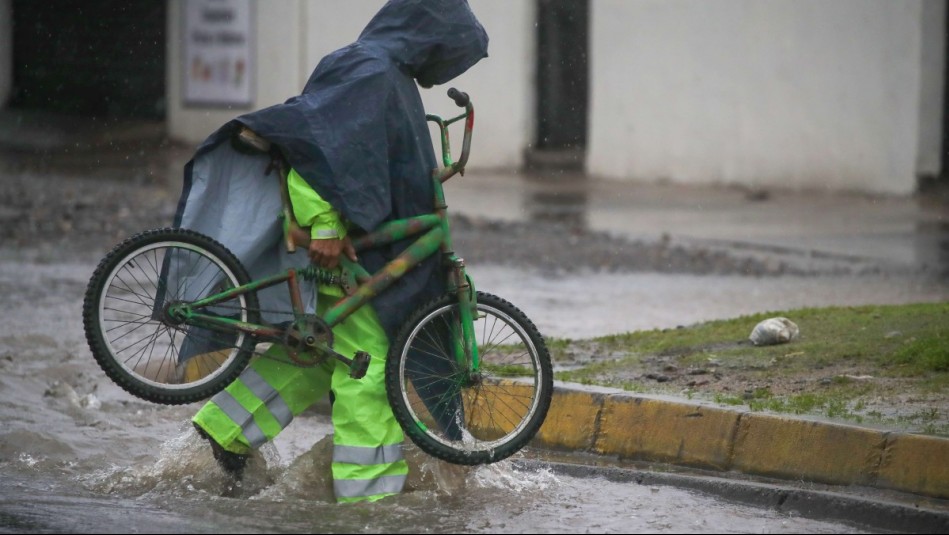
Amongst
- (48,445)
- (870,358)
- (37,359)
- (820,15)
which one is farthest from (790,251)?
(48,445)

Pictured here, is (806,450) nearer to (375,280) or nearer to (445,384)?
(445,384)

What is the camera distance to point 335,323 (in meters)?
4.88

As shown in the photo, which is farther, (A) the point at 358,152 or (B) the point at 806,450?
(B) the point at 806,450

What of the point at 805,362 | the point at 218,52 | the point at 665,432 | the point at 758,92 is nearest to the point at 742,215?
the point at 758,92

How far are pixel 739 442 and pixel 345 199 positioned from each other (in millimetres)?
1781

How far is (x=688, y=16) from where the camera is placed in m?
17.7

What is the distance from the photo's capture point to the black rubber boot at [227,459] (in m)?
5.09

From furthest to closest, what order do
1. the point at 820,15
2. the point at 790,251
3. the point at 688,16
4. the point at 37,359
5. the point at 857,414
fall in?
the point at 688,16 < the point at 820,15 < the point at 790,251 < the point at 37,359 < the point at 857,414

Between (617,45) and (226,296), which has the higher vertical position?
(617,45)

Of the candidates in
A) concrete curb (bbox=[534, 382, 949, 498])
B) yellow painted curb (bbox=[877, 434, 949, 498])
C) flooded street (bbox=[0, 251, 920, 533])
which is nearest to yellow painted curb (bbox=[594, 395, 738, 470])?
concrete curb (bbox=[534, 382, 949, 498])

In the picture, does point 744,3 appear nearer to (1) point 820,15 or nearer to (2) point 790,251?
(1) point 820,15

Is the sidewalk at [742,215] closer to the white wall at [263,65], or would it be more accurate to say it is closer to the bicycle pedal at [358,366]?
the white wall at [263,65]

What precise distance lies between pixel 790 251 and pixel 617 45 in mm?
6413

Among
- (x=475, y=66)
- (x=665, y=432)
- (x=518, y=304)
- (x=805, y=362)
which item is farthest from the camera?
(x=475, y=66)
